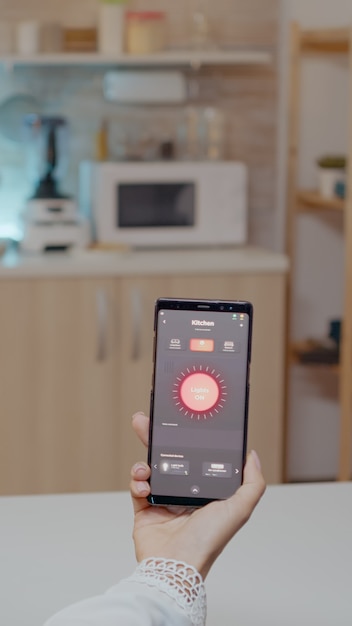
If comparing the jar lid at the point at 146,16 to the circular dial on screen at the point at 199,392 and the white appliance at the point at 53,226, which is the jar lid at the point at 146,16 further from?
the circular dial on screen at the point at 199,392

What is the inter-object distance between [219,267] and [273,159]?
0.74 m

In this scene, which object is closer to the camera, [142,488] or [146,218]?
[142,488]

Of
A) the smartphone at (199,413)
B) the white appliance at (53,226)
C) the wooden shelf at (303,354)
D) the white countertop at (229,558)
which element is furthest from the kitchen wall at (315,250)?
the smartphone at (199,413)

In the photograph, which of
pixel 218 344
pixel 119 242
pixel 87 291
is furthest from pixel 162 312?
pixel 119 242

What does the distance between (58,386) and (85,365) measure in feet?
0.32

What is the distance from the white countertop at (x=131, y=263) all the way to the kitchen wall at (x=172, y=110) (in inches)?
17.0

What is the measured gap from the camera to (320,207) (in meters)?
3.53

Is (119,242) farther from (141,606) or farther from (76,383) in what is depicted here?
(141,606)

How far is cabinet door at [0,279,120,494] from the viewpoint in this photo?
2.92m

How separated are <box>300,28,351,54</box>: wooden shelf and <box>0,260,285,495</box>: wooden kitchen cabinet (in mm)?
813

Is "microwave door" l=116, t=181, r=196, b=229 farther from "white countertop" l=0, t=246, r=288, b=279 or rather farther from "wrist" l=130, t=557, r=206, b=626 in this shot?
"wrist" l=130, t=557, r=206, b=626

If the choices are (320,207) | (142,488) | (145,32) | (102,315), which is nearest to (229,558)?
(142,488)

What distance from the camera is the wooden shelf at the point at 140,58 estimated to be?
3209 mm

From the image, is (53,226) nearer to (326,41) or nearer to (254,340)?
(254,340)
